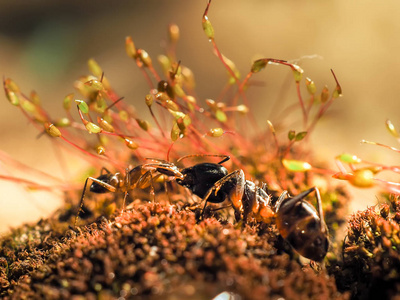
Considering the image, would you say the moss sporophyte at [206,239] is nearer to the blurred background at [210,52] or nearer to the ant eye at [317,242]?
the ant eye at [317,242]

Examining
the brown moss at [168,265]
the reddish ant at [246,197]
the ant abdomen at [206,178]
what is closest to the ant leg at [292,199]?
the reddish ant at [246,197]

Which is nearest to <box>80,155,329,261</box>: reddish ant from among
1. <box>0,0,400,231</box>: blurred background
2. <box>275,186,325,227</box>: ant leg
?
<box>275,186,325,227</box>: ant leg

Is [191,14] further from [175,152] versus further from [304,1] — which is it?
[175,152]

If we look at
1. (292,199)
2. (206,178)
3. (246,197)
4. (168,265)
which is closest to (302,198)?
(292,199)

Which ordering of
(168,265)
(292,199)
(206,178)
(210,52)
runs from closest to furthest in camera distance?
(168,265) < (292,199) < (206,178) < (210,52)

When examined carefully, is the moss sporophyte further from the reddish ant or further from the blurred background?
the blurred background

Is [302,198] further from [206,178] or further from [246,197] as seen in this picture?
[206,178]
